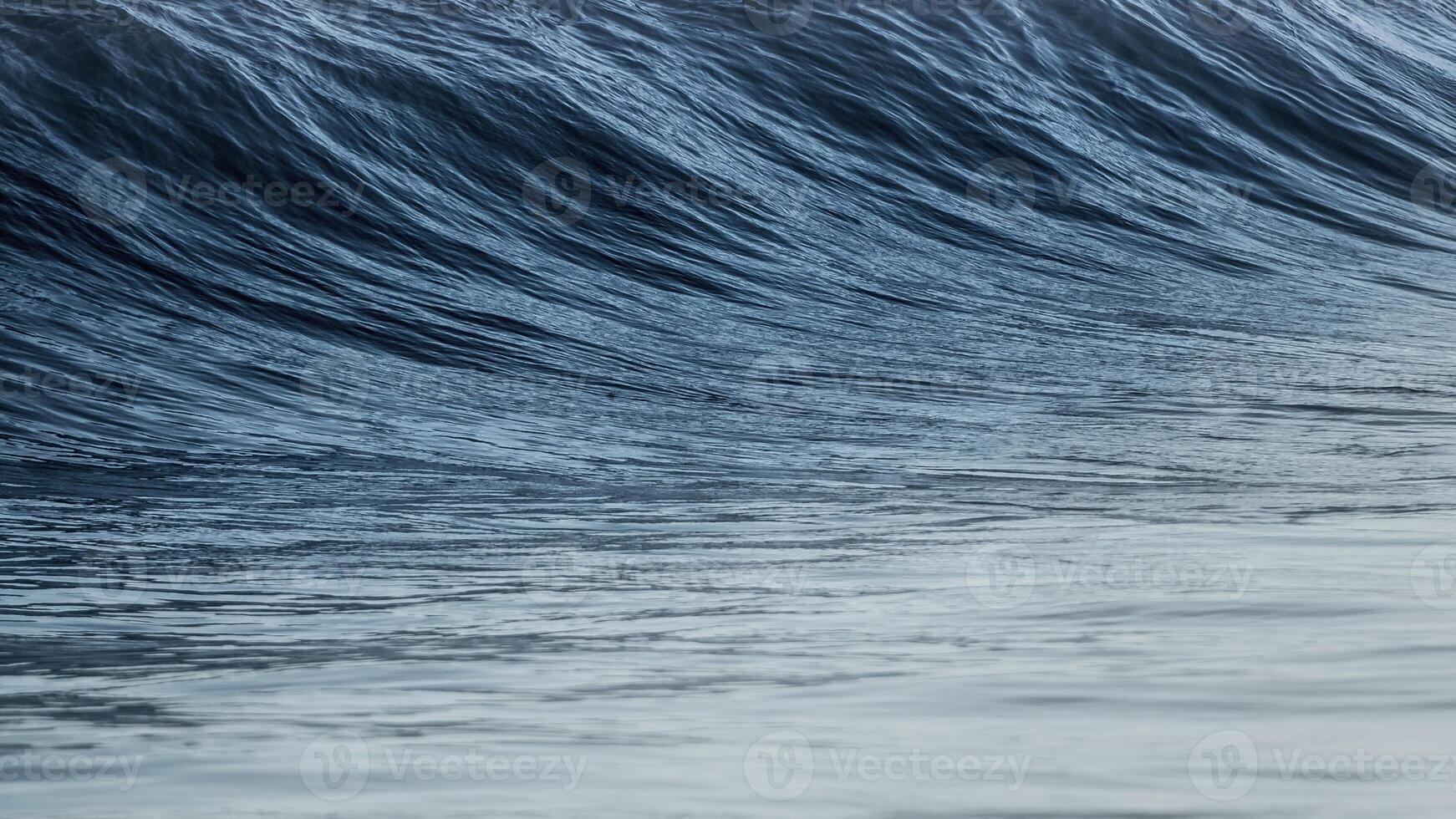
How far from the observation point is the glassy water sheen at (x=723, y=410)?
2424 mm

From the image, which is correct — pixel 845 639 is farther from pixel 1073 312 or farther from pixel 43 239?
pixel 1073 312

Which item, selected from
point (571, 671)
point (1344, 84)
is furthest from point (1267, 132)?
point (571, 671)

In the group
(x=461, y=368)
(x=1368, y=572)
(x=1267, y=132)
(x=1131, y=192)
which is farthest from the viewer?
(x=1267, y=132)

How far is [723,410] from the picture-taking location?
6719 millimetres

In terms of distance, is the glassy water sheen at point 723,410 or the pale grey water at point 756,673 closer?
the pale grey water at point 756,673

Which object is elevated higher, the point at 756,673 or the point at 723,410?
the point at 756,673

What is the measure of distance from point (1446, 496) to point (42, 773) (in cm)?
357

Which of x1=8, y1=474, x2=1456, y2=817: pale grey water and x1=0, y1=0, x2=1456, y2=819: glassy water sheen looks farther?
x1=0, y1=0, x2=1456, y2=819: glassy water sheen

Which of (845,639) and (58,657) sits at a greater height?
(845,639)

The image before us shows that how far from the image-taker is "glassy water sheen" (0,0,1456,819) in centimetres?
242

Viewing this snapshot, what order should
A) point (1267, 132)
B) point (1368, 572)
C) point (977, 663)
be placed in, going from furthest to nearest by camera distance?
point (1267, 132)
point (1368, 572)
point (977, 663)

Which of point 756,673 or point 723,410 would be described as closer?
point 756,673

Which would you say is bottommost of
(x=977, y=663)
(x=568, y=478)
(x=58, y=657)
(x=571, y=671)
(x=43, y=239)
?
(x=43, y=239)

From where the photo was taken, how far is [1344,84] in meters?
14.0
